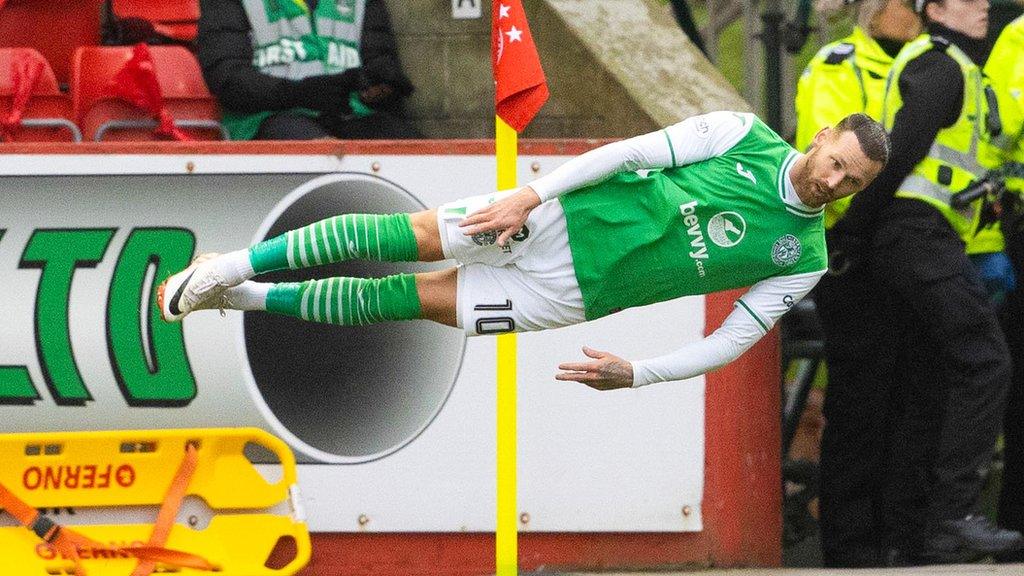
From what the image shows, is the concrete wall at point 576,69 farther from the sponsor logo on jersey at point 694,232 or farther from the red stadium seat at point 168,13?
the sponsor logo on jersey at point 694,232

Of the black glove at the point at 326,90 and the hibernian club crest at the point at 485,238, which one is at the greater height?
the black glove at the point at 326,90

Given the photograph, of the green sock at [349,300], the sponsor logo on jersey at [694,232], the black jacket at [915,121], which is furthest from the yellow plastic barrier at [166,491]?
the black jacket at [915,121]

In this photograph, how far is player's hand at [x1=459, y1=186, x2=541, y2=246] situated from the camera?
5836 millimetres

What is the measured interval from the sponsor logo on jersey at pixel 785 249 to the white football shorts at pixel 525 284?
2.17 feet

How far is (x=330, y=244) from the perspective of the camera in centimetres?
597

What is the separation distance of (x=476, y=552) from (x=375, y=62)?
6.94 feet

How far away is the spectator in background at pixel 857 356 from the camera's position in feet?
24.3

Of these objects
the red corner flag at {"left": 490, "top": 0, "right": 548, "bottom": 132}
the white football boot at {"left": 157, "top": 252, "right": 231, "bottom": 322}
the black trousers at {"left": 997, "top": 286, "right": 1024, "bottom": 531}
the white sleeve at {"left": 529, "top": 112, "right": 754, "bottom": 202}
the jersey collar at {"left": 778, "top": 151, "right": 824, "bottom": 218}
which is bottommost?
the black trousers at {"left": 997, "top": 286, "right": 1024, "bottom": 531}

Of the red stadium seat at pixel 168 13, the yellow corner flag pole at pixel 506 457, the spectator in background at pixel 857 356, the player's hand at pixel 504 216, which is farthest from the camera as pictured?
the red stadium seat at pixel 168 13

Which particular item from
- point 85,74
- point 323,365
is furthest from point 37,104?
point 323,365

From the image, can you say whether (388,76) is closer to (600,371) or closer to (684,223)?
(684,223)

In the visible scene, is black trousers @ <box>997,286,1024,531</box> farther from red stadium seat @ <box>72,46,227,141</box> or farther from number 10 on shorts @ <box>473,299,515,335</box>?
red stadium seat @ <box>72,46,227,141</box>

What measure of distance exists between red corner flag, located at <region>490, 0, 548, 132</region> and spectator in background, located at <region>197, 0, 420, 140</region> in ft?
5.03

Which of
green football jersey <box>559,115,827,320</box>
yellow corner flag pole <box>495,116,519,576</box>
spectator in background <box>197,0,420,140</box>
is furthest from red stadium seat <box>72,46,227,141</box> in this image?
green football jersey <box>559,115,827,320</box>
